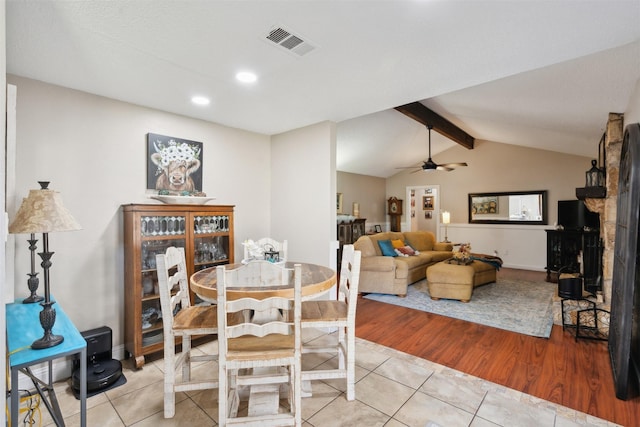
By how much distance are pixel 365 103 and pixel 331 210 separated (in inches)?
47.6

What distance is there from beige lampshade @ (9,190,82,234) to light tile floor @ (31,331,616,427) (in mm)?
1282

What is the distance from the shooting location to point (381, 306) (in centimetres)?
426

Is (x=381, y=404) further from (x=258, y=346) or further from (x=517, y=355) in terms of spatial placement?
(x=517, y=355)

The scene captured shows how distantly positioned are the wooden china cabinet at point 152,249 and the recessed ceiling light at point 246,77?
132 centimetres

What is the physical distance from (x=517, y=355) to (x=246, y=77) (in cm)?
345

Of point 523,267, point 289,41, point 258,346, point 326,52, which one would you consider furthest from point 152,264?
point 523,267

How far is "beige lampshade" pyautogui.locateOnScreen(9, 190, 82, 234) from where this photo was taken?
1.70 meters

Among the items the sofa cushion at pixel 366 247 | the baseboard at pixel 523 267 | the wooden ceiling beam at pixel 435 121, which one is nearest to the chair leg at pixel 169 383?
the sofa cushion at pixel 366 247

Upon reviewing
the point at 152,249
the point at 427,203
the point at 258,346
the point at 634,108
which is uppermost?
the point at 634,108

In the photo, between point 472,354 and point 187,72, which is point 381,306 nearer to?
point 472,354

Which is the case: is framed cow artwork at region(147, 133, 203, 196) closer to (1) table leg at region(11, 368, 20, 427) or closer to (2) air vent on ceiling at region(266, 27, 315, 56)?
(2) air vent on ceiling at region(266, 27, 315, 56)

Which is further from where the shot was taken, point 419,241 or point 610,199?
point 419,241

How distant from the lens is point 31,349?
1.44 m

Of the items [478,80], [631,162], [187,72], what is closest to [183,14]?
[187,72]
